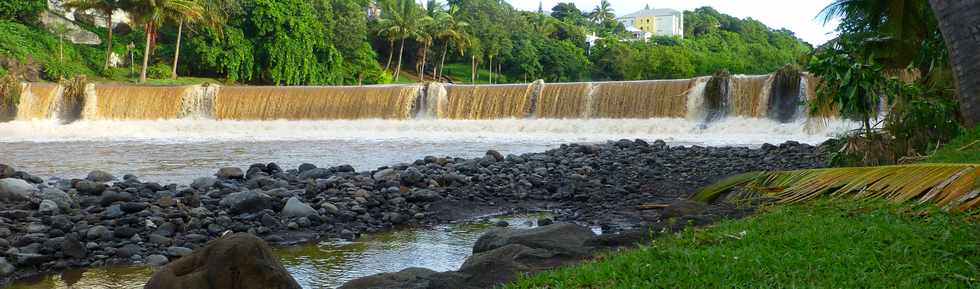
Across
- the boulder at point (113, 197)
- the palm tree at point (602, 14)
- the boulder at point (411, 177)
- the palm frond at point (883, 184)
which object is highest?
A: the palm tree at point (602, 14)

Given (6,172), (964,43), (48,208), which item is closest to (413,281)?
(48,208)

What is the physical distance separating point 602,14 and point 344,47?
71427mm

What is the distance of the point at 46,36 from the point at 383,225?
3620 cm

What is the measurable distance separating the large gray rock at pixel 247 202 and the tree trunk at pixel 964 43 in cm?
635

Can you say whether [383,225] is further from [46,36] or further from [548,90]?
[46,36]

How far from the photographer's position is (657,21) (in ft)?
405

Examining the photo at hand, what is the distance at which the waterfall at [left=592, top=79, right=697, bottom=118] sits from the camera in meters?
23.1

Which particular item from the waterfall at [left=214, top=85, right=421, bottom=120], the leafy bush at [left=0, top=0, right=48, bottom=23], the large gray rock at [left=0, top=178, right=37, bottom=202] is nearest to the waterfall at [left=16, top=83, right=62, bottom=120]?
the waterfall at [left=214, top=85, right=421, bottom=120]

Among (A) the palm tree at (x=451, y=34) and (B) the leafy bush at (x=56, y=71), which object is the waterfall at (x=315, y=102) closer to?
(B) the leafy bush at (x=56, y=71)

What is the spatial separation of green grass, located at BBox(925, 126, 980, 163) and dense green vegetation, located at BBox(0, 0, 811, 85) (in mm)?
24424

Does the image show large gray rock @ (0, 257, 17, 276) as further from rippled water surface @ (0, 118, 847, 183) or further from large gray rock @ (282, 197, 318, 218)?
rippled water surface @ (0, 118, 847, 183)

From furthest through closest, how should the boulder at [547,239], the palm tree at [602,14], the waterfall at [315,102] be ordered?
the palm tree at [602,14]
the waterfall at [315,102]
the boulder at [547,239]

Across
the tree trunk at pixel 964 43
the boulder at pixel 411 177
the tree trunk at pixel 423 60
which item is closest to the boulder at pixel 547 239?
the tree trunk at pixel 964 43

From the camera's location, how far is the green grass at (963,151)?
226 inches
